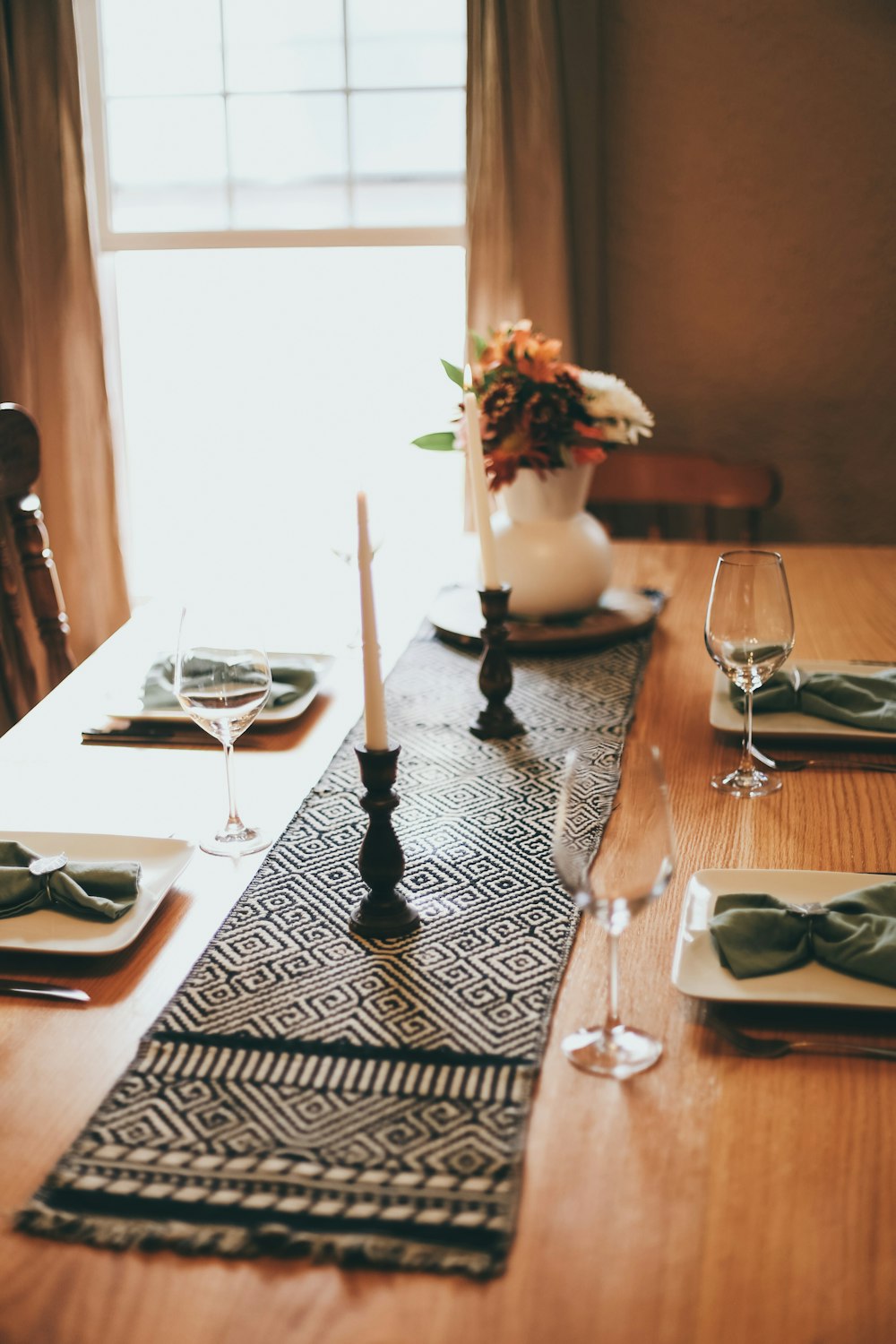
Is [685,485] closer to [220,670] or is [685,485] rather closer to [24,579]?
[24,579]

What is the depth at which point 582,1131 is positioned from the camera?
83 cm

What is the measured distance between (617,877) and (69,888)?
0.49 metres

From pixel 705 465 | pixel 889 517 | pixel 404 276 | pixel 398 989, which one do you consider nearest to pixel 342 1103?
pixel 398 989

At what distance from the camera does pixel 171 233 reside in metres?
3.58

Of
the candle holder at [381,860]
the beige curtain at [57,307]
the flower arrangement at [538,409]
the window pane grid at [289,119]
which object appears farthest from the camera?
the window pane grid at [289,119]

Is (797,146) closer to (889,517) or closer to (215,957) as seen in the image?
(889,517)

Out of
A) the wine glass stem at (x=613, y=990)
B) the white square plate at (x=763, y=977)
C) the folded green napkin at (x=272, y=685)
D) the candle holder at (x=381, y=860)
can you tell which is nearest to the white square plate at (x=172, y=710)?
the folded green napkin at (x=272, y=685)

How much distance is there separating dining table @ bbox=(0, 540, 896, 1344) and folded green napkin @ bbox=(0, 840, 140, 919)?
0.04m

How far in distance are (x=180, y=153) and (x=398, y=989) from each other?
10.6 feet

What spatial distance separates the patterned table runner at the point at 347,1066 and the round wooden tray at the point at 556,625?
1.58 feet

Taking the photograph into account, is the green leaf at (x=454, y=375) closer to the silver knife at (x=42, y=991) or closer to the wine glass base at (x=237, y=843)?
the wine glass base at (x=237, y=843)

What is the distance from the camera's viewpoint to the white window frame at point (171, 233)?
3.49m

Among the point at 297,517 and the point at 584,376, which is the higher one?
the point at 584,376

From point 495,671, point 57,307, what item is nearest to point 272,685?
point 495,671
